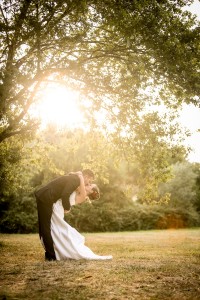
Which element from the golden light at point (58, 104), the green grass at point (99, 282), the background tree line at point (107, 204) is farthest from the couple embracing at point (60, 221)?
the background tree line at point (107, 204)

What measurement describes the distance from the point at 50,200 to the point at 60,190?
1.32 feet

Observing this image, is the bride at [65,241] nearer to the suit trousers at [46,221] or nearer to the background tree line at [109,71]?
the suit trousers at [46,221]

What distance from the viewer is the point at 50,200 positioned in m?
9.36

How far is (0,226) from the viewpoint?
30.5m

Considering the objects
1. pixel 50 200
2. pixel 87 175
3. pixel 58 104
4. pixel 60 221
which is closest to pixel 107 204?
pixel 58 104

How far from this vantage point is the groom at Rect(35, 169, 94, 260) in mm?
9068

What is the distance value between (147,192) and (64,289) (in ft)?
31.1

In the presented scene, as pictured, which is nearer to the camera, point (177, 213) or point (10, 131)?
point (10, 131)

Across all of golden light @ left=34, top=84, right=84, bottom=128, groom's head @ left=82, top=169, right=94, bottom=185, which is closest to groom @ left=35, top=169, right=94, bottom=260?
groom's head @ left=82, top=169, right=94, bottom=185

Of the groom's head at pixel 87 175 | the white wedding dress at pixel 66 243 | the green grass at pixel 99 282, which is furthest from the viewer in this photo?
the groom's head at pixel 87 175

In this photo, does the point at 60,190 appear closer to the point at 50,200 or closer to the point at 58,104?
the point at 50,200

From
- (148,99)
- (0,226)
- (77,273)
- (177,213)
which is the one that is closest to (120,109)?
(148,99)

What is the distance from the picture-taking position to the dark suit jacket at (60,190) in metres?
9.23

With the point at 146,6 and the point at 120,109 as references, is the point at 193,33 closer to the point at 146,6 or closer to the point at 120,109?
the point at 146,6
